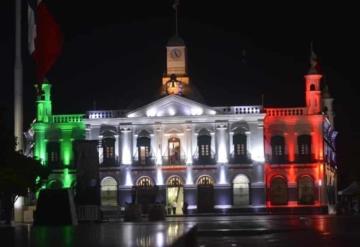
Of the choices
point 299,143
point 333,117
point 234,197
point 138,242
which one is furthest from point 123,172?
point 138,242

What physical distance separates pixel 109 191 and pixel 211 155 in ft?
30.1

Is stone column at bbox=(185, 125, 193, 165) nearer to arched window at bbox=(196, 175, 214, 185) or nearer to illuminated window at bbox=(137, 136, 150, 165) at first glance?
arched window at bbox=(196, 175, 214, 185)

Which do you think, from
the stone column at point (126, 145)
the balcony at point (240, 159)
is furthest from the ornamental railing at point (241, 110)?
the stone column at point (126, 145)

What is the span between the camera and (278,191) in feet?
245

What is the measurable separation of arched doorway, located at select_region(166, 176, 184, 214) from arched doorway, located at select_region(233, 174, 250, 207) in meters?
4.43

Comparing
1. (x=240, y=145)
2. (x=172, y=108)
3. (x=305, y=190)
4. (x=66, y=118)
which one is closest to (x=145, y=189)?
(x=172, y=108)

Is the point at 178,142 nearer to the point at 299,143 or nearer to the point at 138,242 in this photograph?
the point at 299,143

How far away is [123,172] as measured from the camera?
74188 mm

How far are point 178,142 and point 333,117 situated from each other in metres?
21.0

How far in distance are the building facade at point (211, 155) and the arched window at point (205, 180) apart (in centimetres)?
8

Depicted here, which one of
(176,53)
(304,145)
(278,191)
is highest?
(176,53)

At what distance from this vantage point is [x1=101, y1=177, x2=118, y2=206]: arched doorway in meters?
74.4

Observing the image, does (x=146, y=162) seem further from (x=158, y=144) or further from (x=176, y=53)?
(x=176, y=53)

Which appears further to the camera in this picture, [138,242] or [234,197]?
[234,197]
